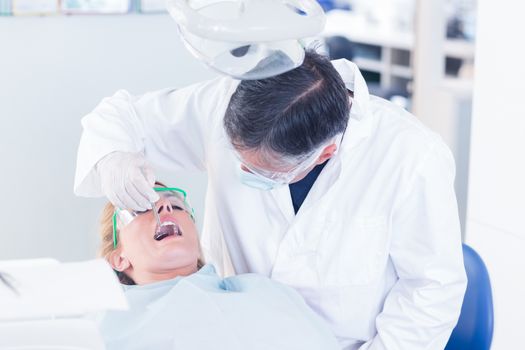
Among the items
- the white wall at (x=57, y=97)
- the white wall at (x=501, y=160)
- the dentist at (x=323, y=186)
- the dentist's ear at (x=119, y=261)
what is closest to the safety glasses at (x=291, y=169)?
the dentist at (x=323, y=186)

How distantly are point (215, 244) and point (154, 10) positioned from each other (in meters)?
0.68

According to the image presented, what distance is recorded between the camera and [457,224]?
1.58 m

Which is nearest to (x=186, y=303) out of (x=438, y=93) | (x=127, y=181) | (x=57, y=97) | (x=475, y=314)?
(x=127, y=181)

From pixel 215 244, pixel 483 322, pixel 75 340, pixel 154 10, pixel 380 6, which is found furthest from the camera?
pixel 380 6

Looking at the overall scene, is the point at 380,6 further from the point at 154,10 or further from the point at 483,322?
the point at 483,322

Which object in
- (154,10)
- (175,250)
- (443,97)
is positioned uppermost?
(154,10)

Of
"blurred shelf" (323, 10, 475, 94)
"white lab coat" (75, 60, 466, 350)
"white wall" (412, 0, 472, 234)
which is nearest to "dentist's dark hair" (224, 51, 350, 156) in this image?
"white lab coat" (75, 60, 466, 350)

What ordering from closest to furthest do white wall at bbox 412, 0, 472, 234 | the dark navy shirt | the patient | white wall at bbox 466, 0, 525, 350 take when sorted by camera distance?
the patient → the dark navy shirt → white wall at bbox 466, 0, 525, 350 → white wall at bbox 412, 0, 472, 234

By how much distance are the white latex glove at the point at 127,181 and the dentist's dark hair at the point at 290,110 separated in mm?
224

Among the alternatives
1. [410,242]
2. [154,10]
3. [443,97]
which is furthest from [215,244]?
[443,97]

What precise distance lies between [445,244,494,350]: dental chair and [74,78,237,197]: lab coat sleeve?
24.6 inches

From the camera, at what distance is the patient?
1.50 m

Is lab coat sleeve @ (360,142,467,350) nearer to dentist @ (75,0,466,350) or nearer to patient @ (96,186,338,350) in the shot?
dentist @ (75,0,466,350)

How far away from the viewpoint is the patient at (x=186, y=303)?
1.50m
